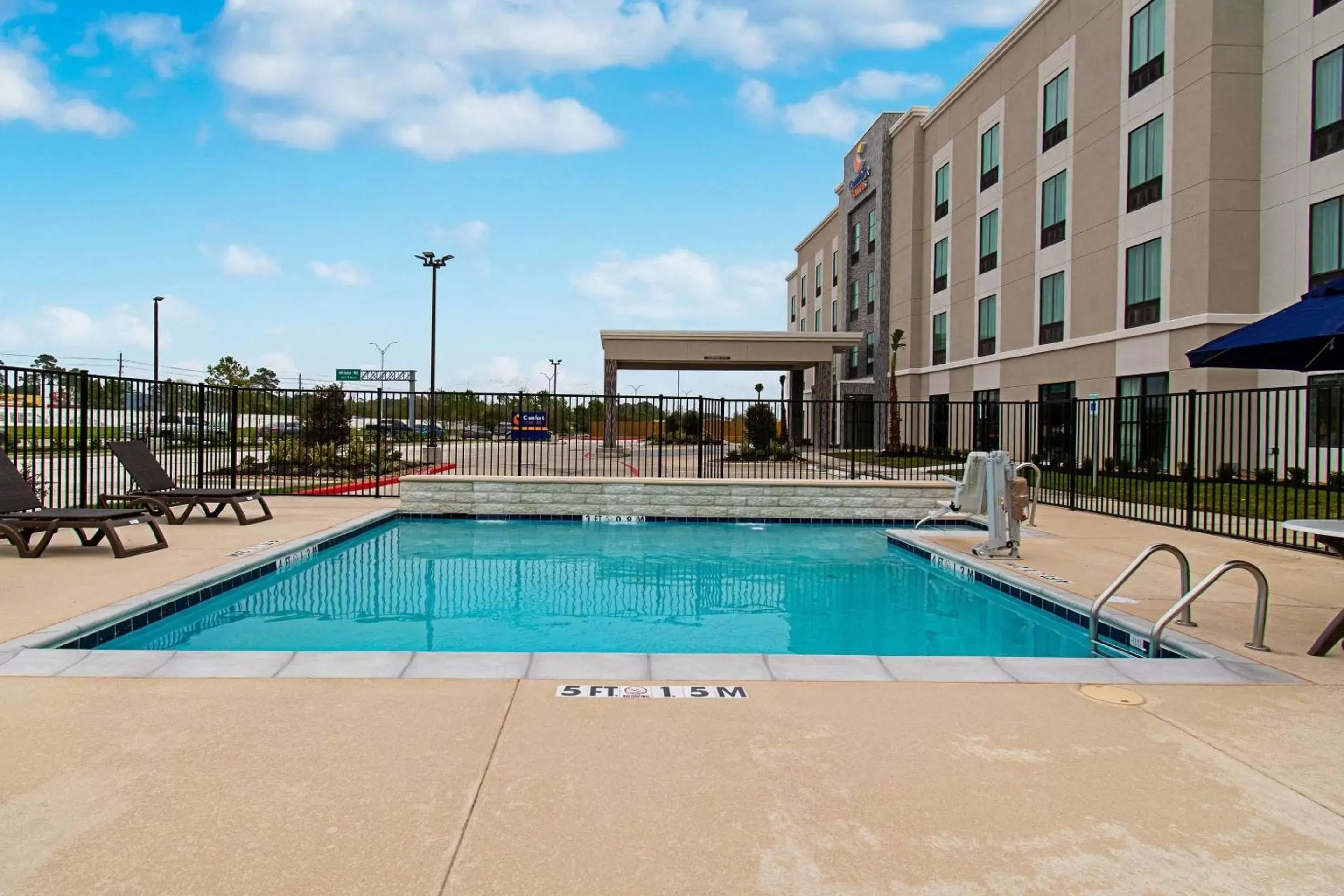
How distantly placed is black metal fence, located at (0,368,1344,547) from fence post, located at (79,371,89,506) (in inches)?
1.4

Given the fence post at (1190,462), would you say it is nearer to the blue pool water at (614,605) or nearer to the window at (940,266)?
the blue pool water at (614,605)

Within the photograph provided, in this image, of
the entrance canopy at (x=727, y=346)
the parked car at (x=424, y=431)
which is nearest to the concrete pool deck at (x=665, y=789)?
the parked car at (x=424, y=431)

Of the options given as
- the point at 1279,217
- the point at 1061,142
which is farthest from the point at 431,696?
the point at 1061,142

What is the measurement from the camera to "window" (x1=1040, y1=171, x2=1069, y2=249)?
82.6ft

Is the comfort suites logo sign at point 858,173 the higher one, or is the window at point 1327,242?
the comfort suites logo sign at point 858,173

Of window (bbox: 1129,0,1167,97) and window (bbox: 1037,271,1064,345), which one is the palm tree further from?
window (bbox: 1129,0,1167,97)

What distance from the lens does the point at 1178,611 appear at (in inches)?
179

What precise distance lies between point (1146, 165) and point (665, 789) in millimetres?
24604

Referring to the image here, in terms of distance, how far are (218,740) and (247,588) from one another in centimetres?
470

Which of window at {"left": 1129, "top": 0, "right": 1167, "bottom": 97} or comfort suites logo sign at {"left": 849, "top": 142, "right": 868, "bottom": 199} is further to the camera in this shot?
comfort suites logo sign at {"left": 849, "top": 142, "right": 868, "bottom": 199}

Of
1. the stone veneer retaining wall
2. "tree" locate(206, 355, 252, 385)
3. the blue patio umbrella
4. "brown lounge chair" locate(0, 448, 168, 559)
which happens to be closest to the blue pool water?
"brown lounge chair" locate(0, 448, 168, 559)

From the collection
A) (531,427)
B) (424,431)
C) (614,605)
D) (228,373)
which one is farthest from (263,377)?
(614,605)

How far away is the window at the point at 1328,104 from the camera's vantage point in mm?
16766

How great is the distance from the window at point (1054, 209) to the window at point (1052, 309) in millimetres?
1235
